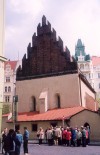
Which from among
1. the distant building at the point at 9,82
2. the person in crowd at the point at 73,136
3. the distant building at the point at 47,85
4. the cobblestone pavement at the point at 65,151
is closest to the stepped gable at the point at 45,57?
the distant building at the point at 47,85

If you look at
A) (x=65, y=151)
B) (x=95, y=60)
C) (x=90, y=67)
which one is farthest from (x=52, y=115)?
(x=95, y=60)

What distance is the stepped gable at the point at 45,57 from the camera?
3406 centimetres

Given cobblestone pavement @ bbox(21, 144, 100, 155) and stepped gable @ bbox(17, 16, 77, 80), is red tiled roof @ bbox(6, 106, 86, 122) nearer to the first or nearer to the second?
stepped gable @ bbox(17, 16, 77, 80)

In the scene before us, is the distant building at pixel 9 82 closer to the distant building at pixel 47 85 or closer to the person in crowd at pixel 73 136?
the distant building at pixel 47 85

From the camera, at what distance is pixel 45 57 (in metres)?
35.3

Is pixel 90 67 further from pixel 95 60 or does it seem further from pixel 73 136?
pixel 73 136

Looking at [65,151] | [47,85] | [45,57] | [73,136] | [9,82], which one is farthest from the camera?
[9,82]

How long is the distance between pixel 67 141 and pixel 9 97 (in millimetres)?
52738

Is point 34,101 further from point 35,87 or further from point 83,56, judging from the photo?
point 83,56

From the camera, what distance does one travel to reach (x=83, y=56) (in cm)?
8162

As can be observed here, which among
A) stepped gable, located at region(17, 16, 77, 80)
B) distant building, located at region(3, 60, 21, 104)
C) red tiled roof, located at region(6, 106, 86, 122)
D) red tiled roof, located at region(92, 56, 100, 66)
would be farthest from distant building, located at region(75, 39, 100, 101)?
red tiled roof, located at region(6, 106, 86, 122)

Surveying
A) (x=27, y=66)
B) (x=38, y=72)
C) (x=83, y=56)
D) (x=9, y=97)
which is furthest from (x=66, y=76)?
(x=83, y=56)

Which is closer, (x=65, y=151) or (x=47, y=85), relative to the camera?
(x=65, y=151)

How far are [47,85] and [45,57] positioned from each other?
423 cm
